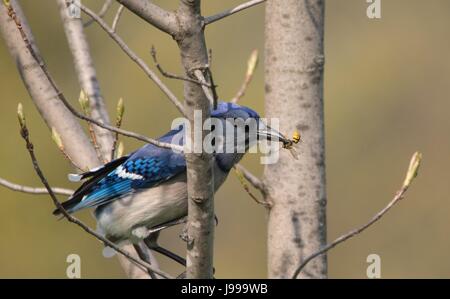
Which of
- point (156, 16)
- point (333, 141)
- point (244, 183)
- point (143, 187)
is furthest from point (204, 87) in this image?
point (333, 141)

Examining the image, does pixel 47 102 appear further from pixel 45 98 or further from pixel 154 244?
pixel 154 244

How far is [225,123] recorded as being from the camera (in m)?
4.74

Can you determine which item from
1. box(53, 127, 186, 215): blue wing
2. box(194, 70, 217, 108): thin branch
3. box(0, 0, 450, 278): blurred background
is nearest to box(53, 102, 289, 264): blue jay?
box(53, 127, 186, 215): blue wing

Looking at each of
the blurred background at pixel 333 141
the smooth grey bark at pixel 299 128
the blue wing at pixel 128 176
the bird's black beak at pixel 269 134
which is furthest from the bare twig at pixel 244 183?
the blurred background at pixel 333 141

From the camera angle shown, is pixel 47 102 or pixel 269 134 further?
pixel 47 102

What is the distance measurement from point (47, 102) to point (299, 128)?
142cm

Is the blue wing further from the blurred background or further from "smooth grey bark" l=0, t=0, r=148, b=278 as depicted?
the blurred background

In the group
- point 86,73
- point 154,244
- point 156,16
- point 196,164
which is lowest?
point 196,164

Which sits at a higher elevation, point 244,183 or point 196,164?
point 244,183

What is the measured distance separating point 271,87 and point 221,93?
6.21 m

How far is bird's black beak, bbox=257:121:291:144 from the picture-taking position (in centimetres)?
446

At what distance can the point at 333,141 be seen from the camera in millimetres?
11023

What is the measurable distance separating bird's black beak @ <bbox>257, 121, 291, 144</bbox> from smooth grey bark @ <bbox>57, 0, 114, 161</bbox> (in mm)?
947

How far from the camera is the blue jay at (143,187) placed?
15.9 feet
